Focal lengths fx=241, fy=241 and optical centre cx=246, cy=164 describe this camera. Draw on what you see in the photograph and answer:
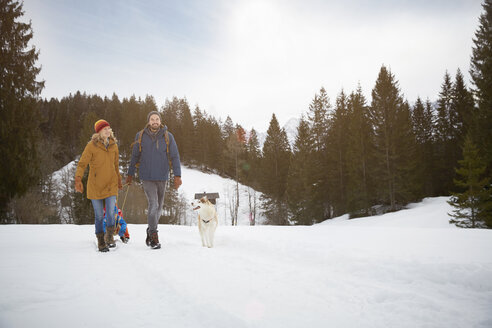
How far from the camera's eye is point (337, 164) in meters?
28.0

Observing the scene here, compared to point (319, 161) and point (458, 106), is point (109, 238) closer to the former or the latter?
point (319, 161)

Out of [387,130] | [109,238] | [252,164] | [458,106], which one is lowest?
[109,238]

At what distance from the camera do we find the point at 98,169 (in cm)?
420

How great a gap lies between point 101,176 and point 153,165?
0.87m

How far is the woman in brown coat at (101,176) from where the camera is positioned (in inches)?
163

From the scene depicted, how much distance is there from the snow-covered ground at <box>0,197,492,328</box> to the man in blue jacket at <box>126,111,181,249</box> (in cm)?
64

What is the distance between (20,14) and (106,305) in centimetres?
2000

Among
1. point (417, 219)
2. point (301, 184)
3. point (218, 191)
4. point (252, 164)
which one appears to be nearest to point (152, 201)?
point (417, 219)

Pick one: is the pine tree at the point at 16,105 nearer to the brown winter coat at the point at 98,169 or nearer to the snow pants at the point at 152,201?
the brown winter coat at the point at 98,169

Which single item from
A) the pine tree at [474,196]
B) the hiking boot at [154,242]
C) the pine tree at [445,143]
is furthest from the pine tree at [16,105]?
the pine tree at [445,143]

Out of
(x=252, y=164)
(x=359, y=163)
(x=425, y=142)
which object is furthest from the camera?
(x=252, y=164)

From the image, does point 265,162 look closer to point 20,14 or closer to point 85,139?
point 85,139

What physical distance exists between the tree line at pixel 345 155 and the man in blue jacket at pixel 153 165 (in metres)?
13.4

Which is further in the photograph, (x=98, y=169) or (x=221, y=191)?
(x=221, y=191)
